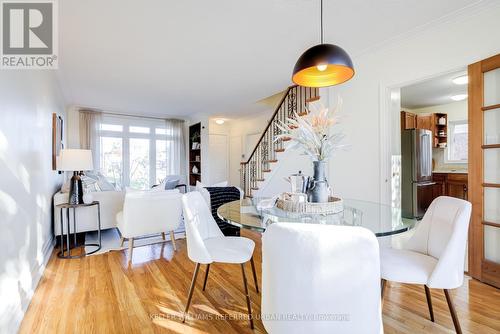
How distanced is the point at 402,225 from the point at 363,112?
2.13 m

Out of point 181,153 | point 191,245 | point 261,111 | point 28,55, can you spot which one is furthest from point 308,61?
point 181,153

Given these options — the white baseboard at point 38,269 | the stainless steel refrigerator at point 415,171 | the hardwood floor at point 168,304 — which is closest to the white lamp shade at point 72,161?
the white baseboard at point 38,269

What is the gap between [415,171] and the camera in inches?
176

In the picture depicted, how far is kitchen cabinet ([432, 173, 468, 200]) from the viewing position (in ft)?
15.4

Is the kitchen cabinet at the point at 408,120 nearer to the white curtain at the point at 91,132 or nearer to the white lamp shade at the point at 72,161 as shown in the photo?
the white lamp shade at the point at 72,161

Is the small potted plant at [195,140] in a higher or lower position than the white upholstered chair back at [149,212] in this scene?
higher

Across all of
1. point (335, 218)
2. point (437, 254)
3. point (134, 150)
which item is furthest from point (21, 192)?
point (134, 150)

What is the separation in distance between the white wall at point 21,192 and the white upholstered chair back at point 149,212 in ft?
2.66

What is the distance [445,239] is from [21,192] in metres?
3.07

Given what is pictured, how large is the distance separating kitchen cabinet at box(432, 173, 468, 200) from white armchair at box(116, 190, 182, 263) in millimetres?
5026

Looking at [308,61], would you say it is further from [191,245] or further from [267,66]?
[267,66]

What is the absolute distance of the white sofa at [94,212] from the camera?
10.6ft

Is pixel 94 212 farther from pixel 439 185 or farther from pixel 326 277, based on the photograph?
pixel 439 185

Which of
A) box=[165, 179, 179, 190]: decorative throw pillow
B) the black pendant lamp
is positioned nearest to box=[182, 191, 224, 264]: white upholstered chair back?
the black pendant lamp
